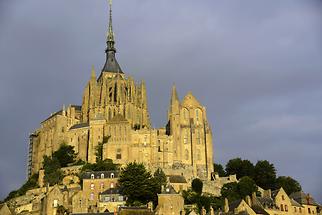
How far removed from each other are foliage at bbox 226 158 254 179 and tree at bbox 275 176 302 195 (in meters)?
4.42

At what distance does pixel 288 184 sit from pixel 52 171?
35.8m

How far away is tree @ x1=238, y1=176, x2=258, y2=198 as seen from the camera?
3125 inches

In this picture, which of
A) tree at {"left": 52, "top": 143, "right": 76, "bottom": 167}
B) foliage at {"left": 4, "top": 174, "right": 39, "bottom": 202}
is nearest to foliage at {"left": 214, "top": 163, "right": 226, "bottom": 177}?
tree at {"left": 52, "top": 143, "right": 76, "bottom": 167}

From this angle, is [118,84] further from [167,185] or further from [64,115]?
[167,185]

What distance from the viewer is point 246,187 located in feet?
263

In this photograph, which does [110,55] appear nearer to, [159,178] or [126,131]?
[126,131]

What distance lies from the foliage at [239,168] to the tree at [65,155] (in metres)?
25.0

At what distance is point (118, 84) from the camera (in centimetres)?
10031

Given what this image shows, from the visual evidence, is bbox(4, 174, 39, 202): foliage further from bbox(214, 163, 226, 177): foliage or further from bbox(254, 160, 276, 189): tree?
bbox(254, 160, 276, 189): tree

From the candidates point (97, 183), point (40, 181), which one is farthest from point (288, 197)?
point (40, 181)

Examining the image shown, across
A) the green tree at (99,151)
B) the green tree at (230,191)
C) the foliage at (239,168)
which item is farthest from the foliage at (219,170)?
the green tree at (99,151)

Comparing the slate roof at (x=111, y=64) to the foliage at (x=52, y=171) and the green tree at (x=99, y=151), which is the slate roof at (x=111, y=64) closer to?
the green tree at (x=99, y=151)

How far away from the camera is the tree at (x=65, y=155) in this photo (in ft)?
298

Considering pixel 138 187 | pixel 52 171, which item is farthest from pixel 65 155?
pixel 138 187
